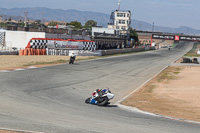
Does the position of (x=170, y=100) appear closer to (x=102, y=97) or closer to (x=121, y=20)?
(x=102, y=97)

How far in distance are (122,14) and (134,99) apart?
115062 millimetres

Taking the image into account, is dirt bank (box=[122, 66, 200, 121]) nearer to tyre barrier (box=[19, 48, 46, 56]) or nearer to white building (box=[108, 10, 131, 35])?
tyre barrier (box=[19, 48, 46, 56])

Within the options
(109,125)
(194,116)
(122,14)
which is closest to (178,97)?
(194,116)

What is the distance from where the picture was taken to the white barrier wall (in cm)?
5747

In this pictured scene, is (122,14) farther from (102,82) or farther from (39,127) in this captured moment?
(39,127)

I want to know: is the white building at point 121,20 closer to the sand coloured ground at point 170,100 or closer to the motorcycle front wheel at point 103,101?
the sand coloured ground at point 170,100

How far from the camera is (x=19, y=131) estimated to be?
25.6 ft

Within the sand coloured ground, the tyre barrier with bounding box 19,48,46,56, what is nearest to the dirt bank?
the sand coloured ground

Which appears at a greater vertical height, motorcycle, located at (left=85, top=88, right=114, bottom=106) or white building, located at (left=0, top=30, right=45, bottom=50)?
white building, located at (left=0, top=30, right=45, bottom=50)

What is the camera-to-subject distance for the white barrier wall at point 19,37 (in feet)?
189

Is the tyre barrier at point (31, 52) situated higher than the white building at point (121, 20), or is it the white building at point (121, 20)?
the white building at point (121, 20)

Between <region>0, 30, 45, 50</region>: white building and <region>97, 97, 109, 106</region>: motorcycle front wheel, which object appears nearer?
<region>97, 97, 109, 106</region>: motorcycle front wheel

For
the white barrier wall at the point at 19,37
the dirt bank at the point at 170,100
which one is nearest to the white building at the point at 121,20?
the white barrier wall at the point at 19,37

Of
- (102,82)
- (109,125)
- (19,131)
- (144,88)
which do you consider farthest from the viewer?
(102,82)
